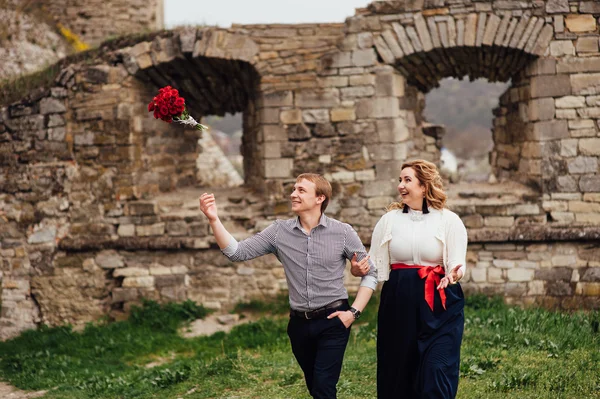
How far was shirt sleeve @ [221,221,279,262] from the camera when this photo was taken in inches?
167

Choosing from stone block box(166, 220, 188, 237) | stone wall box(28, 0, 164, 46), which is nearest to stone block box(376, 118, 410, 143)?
stone block box(166, 220, 188, 237)

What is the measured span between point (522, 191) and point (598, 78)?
1.46 m

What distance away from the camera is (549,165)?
7.96m

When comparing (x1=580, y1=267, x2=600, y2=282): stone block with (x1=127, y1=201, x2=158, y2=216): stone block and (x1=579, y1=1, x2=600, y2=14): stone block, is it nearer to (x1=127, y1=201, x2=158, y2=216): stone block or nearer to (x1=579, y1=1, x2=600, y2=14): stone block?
(x1=579, y1=1, x2=600, y2=14): stone block

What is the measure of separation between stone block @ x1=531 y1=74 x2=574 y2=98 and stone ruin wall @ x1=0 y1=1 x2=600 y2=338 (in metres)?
0.02

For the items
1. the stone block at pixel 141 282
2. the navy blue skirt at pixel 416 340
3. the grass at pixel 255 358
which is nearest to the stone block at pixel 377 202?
the grass at pixel 255 358

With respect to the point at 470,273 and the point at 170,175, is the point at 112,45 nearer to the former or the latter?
the point at 170,175

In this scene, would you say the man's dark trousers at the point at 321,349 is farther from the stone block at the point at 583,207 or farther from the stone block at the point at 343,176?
the stone block at the point at 583,207

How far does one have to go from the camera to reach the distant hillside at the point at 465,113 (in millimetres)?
37844

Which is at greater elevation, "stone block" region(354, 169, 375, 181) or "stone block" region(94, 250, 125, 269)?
"stone block" region(354, 169, 375, 181)

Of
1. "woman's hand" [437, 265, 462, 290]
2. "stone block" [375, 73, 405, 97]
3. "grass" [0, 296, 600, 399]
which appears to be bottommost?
"grass" [0, 296, 600, 399]

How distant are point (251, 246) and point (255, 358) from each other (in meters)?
2.64

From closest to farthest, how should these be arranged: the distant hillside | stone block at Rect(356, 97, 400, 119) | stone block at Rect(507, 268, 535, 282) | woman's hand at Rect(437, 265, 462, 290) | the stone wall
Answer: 1. woman's hand at Rect(437, 265, 462, 290)
2. stone block at Rect(507, 268, 535, 282)
3. stone block at Rect(356, 97, 400, 119)
4. the stone wall
5. the distant hillside

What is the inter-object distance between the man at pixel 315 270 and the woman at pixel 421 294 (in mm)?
195
